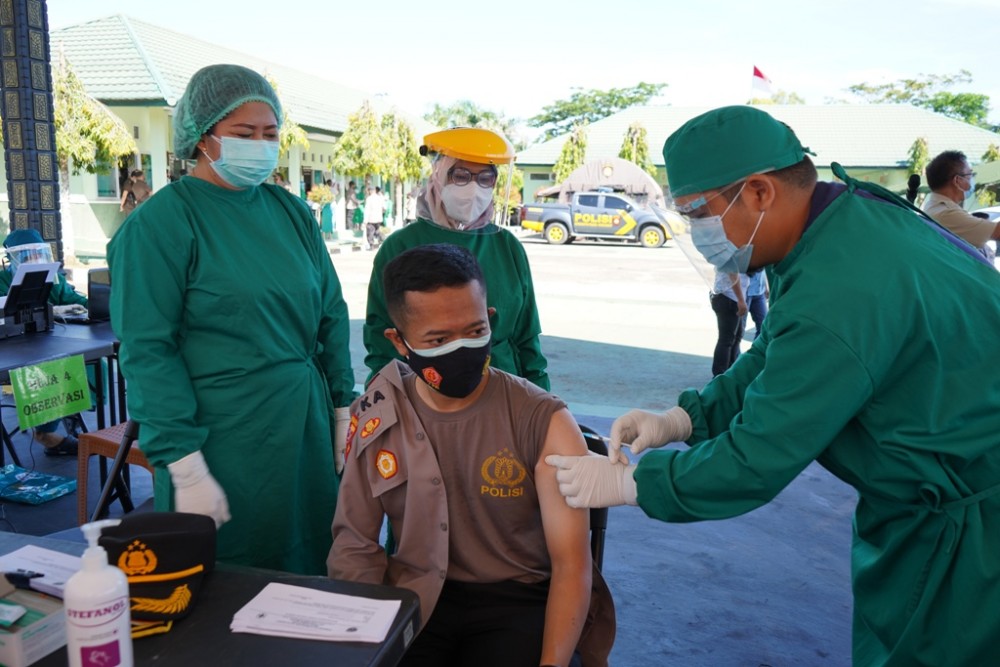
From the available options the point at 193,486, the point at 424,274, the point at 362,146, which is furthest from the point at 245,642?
the point at 362,146

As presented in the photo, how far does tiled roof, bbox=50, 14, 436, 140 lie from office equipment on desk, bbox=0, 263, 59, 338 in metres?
9.12

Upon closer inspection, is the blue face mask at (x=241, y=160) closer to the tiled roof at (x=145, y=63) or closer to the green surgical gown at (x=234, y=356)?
the green surgical gown at (x=234, y=356)

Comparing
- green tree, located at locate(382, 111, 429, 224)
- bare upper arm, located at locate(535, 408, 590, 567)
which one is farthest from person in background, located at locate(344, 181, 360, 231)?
bare upper arm, located at locate(535, 408, 590, 567)

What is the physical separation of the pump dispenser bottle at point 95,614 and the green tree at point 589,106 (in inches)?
1844

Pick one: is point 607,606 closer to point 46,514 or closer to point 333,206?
point 46,514

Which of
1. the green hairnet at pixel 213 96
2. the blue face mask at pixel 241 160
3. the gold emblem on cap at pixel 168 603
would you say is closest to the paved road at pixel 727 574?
the gold emblem on cap at pixel 168 603

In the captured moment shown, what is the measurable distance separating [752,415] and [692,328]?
7.80 meters

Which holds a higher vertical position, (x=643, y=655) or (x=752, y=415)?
(x=752, y=415)

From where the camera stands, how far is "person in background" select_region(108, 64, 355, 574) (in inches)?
73.7

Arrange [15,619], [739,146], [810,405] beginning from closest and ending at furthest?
[15,619]
[810,405]
[739,146]

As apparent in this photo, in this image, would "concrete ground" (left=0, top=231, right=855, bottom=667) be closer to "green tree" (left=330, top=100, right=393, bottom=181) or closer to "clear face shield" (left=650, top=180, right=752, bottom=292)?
Answer: "clear face shield" (left=650, top=180, right=752, bottom=292)

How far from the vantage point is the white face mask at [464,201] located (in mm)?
2584

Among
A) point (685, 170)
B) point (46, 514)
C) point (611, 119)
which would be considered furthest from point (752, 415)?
point (611, 119)

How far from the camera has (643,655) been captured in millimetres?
2596
